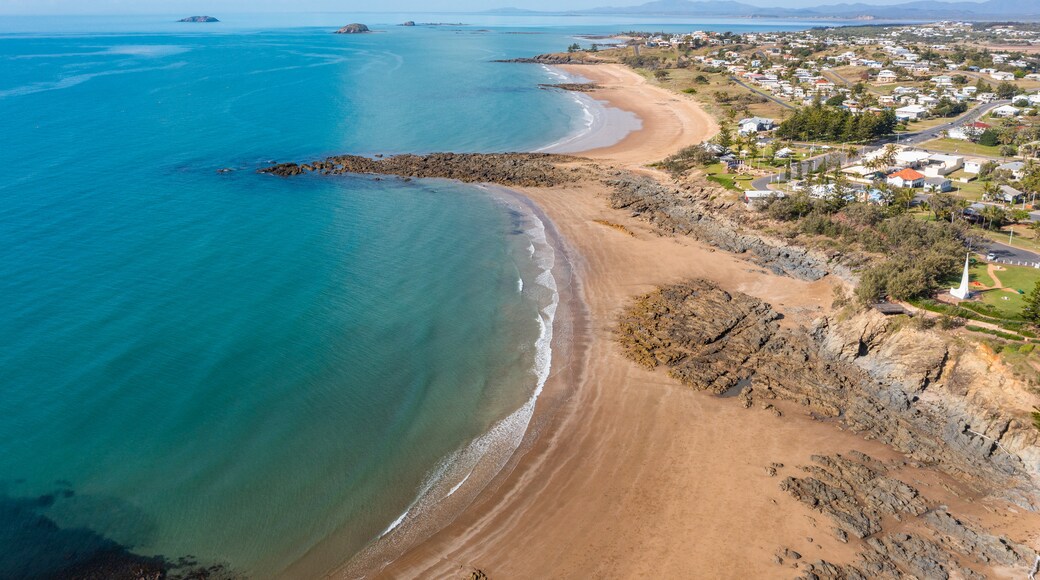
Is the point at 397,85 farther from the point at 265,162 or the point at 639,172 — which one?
the point at 639,172

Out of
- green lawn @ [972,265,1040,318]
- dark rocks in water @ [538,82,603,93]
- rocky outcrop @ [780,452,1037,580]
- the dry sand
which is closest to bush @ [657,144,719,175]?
the dry sand

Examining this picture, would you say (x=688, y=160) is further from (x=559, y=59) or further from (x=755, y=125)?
(x=559, y=59)

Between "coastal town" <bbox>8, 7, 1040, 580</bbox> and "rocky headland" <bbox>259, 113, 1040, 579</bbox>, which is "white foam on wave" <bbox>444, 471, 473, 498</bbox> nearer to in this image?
"coastal town" <bbox>8, 7, 1040, 580</bbox>

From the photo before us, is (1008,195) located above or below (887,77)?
below

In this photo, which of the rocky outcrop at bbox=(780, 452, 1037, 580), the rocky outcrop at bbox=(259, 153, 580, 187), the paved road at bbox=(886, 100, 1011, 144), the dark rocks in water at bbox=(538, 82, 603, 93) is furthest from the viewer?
the dark rocks in water at bbox=(538, 82, 603, 93)

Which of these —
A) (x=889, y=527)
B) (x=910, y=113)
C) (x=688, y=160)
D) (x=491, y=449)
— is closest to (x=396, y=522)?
(x=491, y=449)

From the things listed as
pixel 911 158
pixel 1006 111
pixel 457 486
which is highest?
pixel 1006 111
